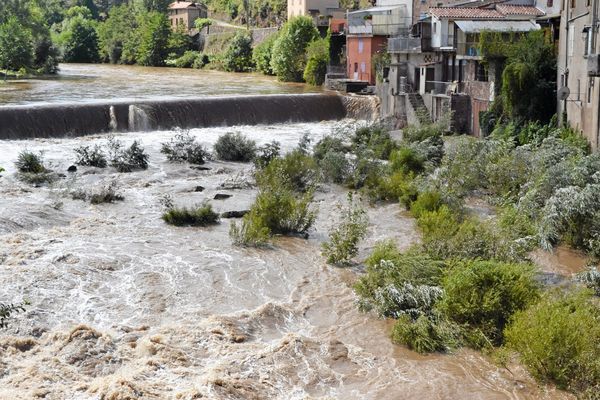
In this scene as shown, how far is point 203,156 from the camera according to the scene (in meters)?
29.6

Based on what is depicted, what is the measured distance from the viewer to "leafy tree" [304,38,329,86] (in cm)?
5550

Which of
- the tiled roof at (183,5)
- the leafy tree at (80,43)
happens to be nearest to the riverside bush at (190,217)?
the leafy tree at (80,43)

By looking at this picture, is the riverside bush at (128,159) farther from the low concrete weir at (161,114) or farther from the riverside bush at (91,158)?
the low concrete weir at (161,114)

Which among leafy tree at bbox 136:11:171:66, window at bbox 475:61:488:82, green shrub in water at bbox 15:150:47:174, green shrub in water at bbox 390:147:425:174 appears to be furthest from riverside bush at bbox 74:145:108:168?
leafy tree at bbox 136:11:171:66

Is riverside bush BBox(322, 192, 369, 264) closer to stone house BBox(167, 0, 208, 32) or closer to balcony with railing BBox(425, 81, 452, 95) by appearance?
balcony with railing BBox(425, 81, 452, 95)

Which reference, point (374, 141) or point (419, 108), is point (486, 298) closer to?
point (374, 141)

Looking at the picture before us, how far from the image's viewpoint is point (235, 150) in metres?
29.9

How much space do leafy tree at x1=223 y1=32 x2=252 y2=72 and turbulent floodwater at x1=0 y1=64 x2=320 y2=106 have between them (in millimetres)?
2660

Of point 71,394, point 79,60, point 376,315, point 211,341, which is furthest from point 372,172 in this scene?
point 79,60

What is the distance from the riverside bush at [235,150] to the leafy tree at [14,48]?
36.5 meters

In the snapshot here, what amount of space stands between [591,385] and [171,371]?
587cm

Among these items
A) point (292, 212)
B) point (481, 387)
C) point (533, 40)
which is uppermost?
point (533, 40)

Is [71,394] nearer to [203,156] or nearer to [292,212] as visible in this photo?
[292,212]

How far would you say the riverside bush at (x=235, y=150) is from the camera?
98.0 ft
